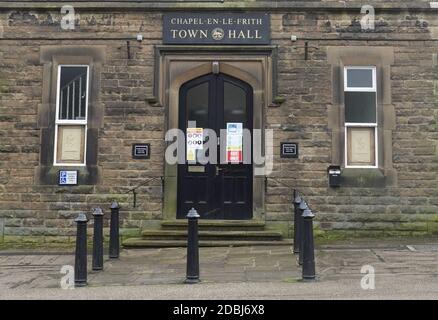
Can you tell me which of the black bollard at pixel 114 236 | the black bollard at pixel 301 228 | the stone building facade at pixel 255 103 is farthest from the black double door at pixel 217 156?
the black bollard at pixel 301 228

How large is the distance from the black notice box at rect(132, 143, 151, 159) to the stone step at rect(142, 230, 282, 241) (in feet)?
A: 5.42

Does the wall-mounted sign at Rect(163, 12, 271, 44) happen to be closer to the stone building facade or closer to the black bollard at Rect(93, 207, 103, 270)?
the stone building facade

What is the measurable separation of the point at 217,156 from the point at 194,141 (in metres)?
0.59

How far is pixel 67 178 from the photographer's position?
36.8 feet

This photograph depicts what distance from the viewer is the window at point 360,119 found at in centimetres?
1127

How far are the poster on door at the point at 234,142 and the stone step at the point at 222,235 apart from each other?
1621 mm

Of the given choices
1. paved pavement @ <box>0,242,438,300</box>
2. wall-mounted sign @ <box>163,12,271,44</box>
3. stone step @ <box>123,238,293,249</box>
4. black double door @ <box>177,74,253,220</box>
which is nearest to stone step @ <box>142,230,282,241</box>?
stone step @ <box>123,238,293,249</box>

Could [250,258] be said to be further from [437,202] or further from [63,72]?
[63,72]

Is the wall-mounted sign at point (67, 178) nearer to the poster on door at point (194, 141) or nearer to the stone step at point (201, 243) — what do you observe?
the stone step at point (201, 243)

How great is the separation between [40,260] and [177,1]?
599cm

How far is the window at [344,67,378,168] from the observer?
11266mm

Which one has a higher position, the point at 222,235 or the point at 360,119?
the point at 360,119

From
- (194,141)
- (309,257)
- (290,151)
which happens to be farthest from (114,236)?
(290,151)

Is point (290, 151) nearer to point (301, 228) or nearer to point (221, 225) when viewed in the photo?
point (221, 225)
